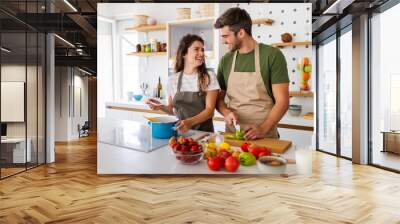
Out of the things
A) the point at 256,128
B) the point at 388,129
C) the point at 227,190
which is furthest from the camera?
the point at 388,129

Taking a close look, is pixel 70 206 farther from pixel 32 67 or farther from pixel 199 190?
pixel 32 67

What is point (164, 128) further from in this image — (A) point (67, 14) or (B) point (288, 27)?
(A) point (67, 14)

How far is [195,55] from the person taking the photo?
2557 mm

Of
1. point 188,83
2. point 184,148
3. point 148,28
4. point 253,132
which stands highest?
point 148,28

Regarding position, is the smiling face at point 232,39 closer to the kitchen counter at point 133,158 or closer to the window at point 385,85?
the kitchen counter at point 133,158

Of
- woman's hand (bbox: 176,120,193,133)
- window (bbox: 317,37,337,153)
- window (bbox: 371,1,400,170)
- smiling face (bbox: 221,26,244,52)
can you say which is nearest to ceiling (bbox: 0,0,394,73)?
window (bbox: 371,1,400,170)

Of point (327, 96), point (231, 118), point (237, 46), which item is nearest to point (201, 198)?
point (231, 118)

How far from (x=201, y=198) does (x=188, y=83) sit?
1515 millimetres

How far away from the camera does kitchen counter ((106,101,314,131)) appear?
8.70 ft

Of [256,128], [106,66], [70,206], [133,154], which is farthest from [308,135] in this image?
[70,206]

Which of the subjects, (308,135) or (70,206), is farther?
(70,206)

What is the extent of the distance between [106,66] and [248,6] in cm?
117

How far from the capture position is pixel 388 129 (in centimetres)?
511

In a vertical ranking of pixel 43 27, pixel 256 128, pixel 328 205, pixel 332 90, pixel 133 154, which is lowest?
pixel 328 205
